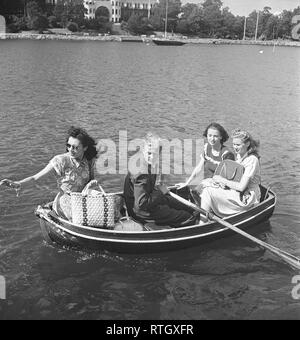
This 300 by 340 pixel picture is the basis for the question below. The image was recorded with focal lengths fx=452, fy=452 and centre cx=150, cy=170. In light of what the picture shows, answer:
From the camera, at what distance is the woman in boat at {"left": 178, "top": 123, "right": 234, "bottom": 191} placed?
386 inches

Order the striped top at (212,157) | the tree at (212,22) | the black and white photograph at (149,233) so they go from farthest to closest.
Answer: the tree at (212,22), the striped top at (212,157), the black and white photograph at (149,233)

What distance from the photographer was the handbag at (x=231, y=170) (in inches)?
370

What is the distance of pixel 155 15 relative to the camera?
6649 inches

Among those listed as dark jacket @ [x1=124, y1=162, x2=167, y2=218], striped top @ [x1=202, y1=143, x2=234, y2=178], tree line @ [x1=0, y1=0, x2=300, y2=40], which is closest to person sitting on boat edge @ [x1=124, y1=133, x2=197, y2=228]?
dark jacket @ [x1=124, y1=162, x2=167, y2=218]

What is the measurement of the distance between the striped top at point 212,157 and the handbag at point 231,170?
0.49 m

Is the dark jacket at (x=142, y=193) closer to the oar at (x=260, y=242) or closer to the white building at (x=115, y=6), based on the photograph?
the oar at (x=260, y=242)

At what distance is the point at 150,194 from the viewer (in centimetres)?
849

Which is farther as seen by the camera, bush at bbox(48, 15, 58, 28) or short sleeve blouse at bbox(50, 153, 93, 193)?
bush at bbox(48, 15, 58, 28)

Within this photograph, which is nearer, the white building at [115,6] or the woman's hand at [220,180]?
the woman's hand at [220,180]

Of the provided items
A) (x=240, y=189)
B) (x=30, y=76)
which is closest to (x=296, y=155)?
(x=240, y=189)

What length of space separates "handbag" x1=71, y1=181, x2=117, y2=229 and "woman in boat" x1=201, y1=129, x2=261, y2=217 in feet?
7.32
